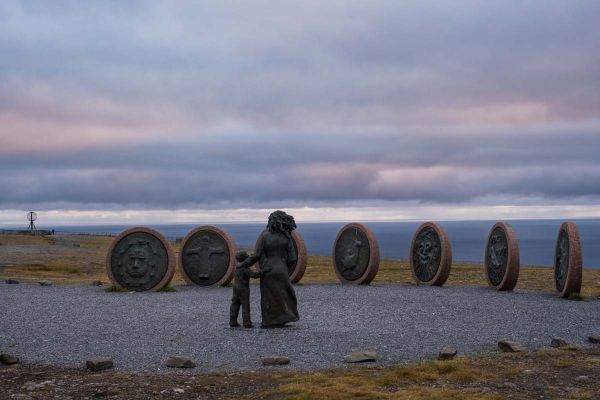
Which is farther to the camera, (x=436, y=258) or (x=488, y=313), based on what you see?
(x=436, y=258)

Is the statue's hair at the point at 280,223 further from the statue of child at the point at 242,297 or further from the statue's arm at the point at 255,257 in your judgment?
the statue of child at the point at 242,297

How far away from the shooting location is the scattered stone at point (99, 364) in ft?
33.6

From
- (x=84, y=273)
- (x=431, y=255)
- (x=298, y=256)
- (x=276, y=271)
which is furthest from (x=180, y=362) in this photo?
(x=84, y=273)

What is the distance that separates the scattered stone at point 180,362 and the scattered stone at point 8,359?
8.18 ft

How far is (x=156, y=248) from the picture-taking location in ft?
69.5

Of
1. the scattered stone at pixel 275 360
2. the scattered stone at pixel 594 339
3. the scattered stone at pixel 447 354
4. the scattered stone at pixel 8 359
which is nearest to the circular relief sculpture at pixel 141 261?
the scattered stone at pixel 8 359

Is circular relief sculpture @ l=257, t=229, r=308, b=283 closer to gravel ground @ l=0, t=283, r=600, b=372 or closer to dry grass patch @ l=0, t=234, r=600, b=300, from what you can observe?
dry grass patch @ l=0, t=234, r=600, b=300

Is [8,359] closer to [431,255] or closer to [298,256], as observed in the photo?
[298,256]

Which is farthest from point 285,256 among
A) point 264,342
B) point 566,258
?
point 566,258

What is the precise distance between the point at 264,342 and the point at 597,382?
18.0ft

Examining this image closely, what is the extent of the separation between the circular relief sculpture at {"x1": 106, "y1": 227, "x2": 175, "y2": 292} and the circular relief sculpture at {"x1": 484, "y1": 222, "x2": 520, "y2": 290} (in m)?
9.68

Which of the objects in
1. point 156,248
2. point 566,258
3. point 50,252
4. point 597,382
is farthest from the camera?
point 50,252

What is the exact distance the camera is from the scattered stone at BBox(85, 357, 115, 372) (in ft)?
33.6

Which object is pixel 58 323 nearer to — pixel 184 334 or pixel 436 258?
pixel 184 334
